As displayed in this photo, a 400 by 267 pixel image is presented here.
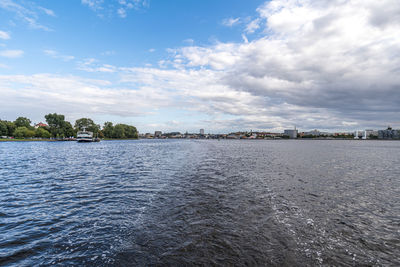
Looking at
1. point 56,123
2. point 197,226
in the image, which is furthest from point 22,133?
point 197,226

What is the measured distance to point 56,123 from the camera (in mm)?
169000

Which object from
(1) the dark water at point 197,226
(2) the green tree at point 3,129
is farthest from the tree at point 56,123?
(1) the dark water at point 197,226

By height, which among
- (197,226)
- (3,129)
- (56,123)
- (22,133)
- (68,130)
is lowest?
(197,226)

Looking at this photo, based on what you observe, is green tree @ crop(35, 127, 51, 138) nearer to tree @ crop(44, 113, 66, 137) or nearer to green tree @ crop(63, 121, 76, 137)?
tree @ crop(44, 113, 66, 137)

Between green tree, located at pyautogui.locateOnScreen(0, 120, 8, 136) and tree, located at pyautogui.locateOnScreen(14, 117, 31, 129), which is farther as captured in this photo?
tree, located at pyautogui.locateOnScreen(14, 117, 31, 129)

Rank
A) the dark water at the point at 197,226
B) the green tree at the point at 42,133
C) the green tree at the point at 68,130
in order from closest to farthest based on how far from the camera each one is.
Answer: the dark water at the point at 197,226 → the green tree at the point at 42,133 → the green tree at the point at 68,130

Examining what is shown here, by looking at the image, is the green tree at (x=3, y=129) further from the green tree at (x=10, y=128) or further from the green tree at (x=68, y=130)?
the green tree at (x=68, y=130)

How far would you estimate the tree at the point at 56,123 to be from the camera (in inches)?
6511

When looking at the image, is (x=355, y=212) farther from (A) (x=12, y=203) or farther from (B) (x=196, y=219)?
(A) (x=12, y=203)

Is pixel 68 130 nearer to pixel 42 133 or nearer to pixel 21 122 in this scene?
pixel 42 133

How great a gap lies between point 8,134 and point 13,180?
190 metres

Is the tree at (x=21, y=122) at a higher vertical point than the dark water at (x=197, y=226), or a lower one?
higher

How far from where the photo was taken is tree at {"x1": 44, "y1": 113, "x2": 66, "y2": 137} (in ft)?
543

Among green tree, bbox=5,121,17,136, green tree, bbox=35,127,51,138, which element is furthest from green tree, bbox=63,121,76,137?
green tree, bbox=5,121,17,136
